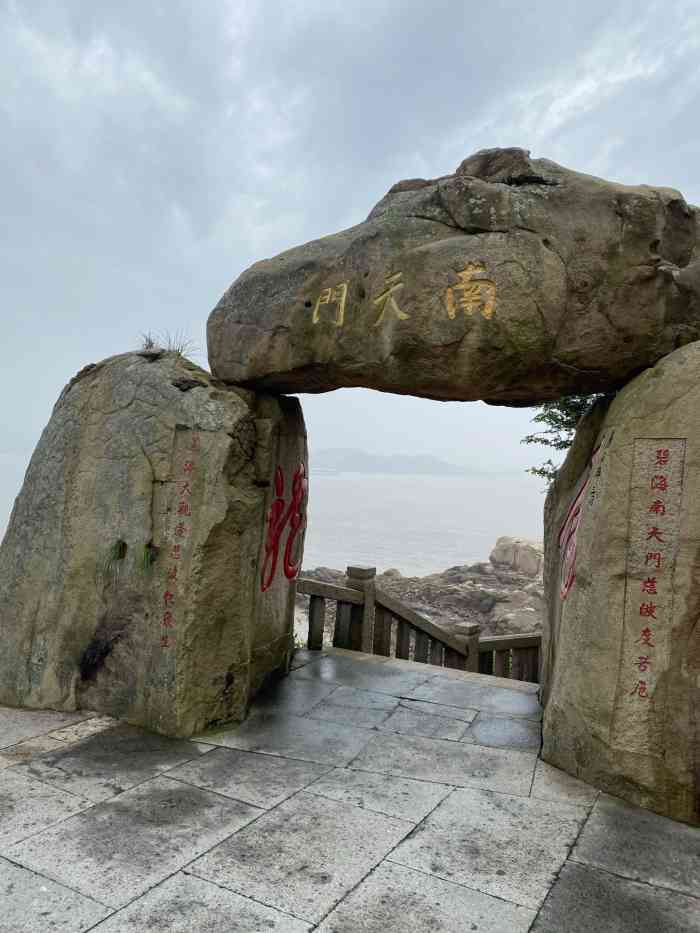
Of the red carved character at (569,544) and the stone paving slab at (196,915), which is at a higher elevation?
the red carved character at (569,544)

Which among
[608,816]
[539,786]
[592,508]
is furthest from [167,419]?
[608,816]

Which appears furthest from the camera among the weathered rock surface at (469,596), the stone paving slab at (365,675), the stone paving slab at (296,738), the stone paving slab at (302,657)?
the weathered rock surface at (469,596)

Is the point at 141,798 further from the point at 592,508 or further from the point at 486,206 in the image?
the point at 486,206

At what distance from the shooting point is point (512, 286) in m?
3.82

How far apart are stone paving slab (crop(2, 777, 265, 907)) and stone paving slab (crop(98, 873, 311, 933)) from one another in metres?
0.09

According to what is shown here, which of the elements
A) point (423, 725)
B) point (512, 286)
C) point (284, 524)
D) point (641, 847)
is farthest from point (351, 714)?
point (512, 286)

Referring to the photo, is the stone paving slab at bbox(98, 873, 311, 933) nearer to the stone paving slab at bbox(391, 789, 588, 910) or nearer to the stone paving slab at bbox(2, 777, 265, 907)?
the stone paving slab at bbox(2, 777, 265, 907)

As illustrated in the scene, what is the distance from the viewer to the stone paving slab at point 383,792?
10.9 ft

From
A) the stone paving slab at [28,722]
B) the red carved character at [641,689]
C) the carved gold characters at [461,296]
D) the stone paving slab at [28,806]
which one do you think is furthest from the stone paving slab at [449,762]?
the carved gold characters at [461,296]

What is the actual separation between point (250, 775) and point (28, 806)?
1.07 m

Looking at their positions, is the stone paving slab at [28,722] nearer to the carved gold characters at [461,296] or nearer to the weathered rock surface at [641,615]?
the weathered rock surface at [641,615]

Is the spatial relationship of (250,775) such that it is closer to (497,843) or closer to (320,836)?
(320,836)

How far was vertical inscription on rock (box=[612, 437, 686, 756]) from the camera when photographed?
3.44 metres

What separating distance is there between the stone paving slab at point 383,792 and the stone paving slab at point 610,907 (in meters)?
0.77
